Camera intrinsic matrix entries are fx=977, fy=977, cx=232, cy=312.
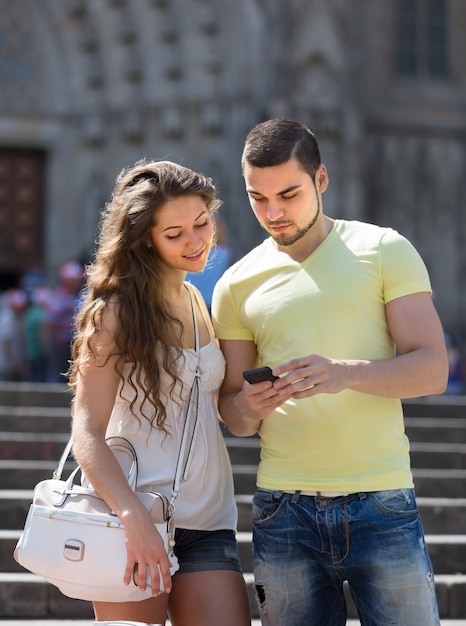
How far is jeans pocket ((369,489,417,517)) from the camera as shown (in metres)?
2.36

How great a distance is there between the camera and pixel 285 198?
7.98 ft

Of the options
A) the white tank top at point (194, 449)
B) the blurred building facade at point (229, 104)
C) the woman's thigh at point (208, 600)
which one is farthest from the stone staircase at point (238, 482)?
→ the blurred building facade at point (229, 104)

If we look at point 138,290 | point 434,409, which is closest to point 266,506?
point 138,290

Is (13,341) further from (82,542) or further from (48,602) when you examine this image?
(82,542)

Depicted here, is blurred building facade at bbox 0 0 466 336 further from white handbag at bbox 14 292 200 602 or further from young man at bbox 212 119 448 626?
white handbag at bbox 14 292 200 602

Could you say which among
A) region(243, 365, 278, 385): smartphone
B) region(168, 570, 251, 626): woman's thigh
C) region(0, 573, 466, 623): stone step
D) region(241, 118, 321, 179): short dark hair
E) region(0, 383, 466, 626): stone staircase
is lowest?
region(0, 573, 466, 623): stone step

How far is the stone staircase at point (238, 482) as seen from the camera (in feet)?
14.3

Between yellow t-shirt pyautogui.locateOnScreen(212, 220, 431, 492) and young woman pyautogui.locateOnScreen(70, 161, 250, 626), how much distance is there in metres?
0.18

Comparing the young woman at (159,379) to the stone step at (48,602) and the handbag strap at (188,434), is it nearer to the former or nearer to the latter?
the handbag strap at (188,434)

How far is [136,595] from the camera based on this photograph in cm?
229

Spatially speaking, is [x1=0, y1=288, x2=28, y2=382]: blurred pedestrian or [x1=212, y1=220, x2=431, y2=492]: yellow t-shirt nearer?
[x1=212, y1=220, x2=431, y2=492]: yellow t-shirt

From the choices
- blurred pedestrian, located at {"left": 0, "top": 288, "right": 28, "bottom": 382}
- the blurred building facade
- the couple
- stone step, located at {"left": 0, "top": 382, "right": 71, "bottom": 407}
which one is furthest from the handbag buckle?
the blurred building facade

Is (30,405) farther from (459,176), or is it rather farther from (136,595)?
(459,176)

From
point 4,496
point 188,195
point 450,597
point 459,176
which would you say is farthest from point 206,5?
point 188,195
